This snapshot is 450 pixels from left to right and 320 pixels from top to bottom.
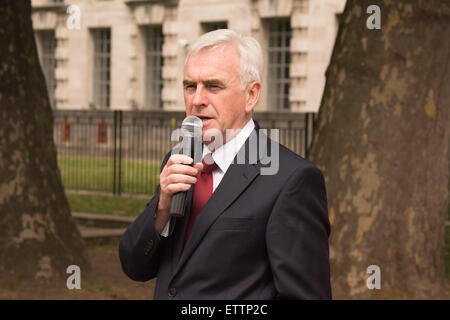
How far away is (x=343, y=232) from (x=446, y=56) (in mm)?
1798

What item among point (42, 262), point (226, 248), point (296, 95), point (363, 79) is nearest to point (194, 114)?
point (226, 248)

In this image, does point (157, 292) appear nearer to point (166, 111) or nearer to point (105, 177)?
point (105, 177)

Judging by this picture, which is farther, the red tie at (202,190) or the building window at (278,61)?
the building window at (278,61)

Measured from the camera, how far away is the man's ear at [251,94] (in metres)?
3.02

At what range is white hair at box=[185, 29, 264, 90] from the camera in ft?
9.74

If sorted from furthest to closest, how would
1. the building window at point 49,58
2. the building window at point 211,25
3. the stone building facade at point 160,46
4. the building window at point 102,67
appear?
1. the building window at point 49,58
2. the building window at point 102,67
3. the building window at point 211,25
4. the stone building facade at point 160,46

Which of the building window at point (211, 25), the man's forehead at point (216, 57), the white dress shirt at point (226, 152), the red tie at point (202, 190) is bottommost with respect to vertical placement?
the building window at point (211, 25)

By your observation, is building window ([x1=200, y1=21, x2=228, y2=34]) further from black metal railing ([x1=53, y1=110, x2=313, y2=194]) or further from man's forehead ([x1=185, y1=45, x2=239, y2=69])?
man's forehead ([x1=185, y1=45, x2=239, y2=69])

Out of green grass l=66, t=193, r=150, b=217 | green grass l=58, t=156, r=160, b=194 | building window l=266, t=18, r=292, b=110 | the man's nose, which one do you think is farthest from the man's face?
building window l=266, t=18, r=292, b=110

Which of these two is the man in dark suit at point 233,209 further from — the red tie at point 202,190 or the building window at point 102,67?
the building window at point 102,67

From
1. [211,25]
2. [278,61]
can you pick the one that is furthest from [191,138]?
[211,25]

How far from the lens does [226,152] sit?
120 inches

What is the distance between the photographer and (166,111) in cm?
2769

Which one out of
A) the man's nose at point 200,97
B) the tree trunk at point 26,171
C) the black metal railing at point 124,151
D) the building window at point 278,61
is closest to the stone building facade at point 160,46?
the building window at point 278,61
